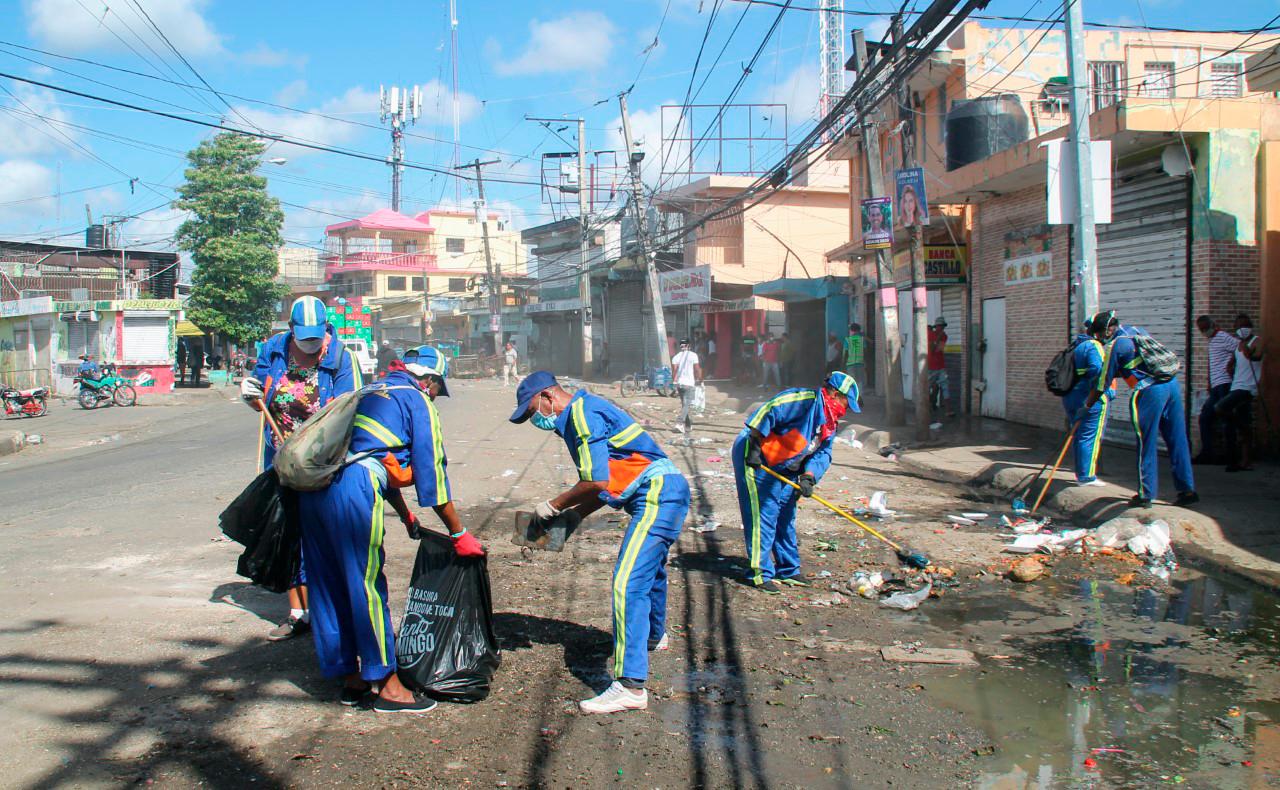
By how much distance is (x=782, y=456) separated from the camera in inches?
243

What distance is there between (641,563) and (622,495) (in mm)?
327

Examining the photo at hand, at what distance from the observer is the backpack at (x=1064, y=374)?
A: 8.59 meters

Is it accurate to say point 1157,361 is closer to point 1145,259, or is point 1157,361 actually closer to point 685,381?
point 1145,259

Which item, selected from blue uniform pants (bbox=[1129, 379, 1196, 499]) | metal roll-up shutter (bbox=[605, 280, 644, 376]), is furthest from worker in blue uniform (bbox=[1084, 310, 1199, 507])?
metal roll-up shutter (bbox=[605, 280, 644, 376])

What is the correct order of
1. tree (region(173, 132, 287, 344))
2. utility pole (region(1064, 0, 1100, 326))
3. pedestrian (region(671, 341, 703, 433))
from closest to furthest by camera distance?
utility pole (region(1064, 0, 1100, 326)) → pedestrian (region(671, 341, 703, 433)) → tree (region(173, 132, 287, 344))

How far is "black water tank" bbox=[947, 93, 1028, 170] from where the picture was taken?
55.5ft

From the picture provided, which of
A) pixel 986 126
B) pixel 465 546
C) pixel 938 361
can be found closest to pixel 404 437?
pixel 465 546

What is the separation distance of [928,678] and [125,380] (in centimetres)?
2578

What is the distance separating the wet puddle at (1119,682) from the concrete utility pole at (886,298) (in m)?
8.76

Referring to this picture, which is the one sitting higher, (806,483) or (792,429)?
(792,429)

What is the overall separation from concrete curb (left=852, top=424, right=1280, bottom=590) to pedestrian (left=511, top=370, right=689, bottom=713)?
184 inches

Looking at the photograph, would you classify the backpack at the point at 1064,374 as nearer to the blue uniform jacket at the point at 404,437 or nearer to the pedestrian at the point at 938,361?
the blue uniform jacket at the point at 404,437

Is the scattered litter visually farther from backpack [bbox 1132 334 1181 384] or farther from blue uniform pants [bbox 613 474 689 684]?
backpack [bbox 1132 334 1181 384]

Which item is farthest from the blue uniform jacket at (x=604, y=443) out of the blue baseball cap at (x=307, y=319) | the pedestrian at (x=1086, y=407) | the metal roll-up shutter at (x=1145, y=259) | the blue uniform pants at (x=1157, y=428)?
the metal roll-up shutter at (x=1145, y=259)
